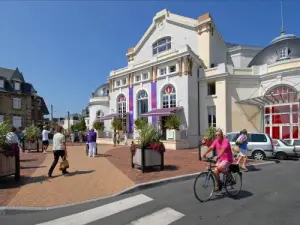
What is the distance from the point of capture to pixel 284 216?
4.79 meters

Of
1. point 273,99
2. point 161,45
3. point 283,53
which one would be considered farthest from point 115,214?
point 161,45

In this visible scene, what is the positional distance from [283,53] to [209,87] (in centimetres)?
739

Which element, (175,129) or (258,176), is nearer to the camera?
(258,176)

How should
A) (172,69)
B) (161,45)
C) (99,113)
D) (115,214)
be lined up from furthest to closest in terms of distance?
(99,113) < (161,45) < (172,69) < (115,214)

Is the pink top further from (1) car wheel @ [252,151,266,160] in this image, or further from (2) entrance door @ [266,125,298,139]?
(2) entrance door @ [266,125,298,139]

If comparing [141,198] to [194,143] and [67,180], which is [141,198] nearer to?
[67,180]

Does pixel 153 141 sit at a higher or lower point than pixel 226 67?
lower

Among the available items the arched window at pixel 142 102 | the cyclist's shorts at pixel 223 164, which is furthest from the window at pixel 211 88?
the cyclist's shorts at pixel 223 164

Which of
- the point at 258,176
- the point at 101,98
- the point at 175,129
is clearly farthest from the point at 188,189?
the point at 101,98

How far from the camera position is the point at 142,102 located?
26656mm

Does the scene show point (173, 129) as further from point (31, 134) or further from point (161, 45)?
point (161, 45)

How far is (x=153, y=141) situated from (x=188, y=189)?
2.77 metres

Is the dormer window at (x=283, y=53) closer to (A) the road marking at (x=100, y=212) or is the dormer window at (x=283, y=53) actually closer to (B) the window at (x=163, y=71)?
(B) the window at (x=163, y=71)

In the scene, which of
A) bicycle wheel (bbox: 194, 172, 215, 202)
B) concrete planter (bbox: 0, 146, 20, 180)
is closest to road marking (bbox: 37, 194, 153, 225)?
bicycle wheel (bbox: 194, 172, 215, 202)
